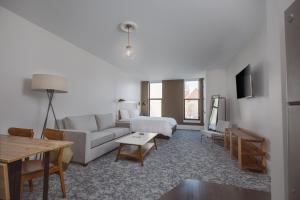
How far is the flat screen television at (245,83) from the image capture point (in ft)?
9.49

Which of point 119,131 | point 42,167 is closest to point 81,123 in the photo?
point 119,131

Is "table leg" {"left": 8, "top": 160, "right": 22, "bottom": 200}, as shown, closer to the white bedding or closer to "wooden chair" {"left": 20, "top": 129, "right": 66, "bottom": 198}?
"wooden chair" {"left": 20, "top": 129, "right": 66, "bottom": 198}

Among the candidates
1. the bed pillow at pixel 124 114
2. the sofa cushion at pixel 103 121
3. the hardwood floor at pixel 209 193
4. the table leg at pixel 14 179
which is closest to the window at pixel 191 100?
the bed pillow at pixel 124 114

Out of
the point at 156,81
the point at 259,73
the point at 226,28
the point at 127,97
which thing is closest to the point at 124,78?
the point at 127,97

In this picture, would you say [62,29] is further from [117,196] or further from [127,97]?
[127,97]

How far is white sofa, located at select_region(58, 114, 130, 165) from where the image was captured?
2.73 meters

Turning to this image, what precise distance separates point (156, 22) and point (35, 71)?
2.40 metres

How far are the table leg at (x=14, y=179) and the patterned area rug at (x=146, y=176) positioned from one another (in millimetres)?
766

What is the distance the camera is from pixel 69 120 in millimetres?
3207

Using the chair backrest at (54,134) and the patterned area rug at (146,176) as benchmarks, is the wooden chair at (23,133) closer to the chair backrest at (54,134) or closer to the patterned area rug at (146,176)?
the chair backrest at (54,134)

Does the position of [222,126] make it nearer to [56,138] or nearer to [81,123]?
[81,123]

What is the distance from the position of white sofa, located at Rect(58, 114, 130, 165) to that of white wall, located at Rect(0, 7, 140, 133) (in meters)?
0.34

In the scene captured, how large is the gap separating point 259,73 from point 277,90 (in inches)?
92.5

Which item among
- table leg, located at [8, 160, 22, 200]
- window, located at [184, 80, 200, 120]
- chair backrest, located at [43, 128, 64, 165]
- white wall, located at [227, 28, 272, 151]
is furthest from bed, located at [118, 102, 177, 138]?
table leg, located at [8, 160, 22, 200]
